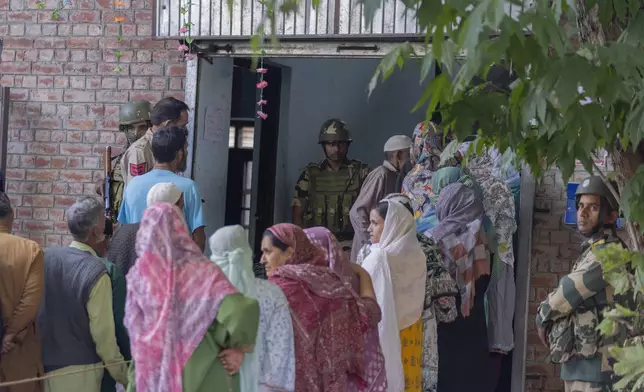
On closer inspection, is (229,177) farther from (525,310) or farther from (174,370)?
(174,370)

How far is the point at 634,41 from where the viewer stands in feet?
9.48

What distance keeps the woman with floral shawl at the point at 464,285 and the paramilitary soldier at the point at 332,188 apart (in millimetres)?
1428

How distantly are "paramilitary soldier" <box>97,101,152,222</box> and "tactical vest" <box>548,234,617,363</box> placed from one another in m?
3.49

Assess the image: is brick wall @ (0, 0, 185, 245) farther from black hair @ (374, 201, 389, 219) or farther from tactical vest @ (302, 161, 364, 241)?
black hair @ (374, 201, 389, 219)

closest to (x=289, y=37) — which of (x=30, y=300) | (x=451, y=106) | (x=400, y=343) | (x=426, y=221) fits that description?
(x=426, y=221)

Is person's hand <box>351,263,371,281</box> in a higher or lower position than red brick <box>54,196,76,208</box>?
lower

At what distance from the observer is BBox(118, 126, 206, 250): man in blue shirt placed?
669 centimetres

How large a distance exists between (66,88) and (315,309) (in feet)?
12.7

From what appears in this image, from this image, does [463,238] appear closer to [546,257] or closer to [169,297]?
[546,257]

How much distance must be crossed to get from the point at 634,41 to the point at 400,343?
409 centimetres

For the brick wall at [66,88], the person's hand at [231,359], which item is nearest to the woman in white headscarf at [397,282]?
the person's hand at [231,359]

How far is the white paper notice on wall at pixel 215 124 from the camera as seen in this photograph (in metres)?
8.16

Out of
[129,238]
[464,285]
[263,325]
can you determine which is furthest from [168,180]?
[464,285]

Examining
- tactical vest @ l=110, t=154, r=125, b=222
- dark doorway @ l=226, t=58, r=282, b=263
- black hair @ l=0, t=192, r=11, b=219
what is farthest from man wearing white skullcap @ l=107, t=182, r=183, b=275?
dark doorway @ l=226, t=58, r=282, b=263
